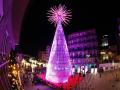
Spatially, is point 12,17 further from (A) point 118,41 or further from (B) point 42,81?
(A) point 118,41

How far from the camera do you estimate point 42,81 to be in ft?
136

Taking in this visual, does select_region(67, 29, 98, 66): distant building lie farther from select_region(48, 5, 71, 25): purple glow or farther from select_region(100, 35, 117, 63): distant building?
select_region(48, 5, 71, 25): purple glow

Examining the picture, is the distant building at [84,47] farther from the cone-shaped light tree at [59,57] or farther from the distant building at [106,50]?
the cone-shaped light tree at [59,57]

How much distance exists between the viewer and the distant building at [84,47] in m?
82.2

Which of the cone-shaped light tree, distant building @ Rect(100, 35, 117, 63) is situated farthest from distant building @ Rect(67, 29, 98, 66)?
the cone-shaped light tree

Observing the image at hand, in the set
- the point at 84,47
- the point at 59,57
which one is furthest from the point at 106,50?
the point at 59,57

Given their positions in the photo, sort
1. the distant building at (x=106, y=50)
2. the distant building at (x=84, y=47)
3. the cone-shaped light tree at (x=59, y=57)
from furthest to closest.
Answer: the distant building at (x=84, y=47) → the distant building at (x=106, y=50) → the cone-shaped light tree at (x=59, y=57)

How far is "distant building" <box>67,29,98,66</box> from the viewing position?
82.2 m

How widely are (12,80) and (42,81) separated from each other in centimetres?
3080

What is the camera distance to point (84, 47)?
279ft

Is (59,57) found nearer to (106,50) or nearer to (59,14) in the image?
(59,14)

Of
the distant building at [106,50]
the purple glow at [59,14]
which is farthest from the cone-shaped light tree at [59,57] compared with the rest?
the distant building at [106,50]

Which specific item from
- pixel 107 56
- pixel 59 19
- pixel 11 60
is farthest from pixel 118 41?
pixel 11 60

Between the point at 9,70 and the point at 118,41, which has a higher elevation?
the point at 118,41
